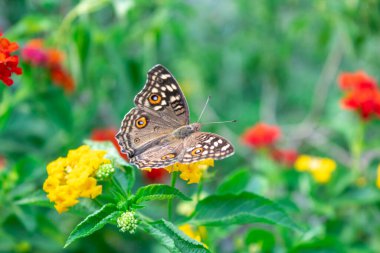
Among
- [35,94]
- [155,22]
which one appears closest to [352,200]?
[155,22]

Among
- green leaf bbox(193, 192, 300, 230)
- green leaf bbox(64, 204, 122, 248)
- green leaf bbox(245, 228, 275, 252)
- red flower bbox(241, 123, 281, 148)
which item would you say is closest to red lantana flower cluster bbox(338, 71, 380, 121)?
red flower bbox(241, 123, 281, 148)

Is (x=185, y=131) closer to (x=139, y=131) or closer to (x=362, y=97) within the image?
(x=139, y=131)

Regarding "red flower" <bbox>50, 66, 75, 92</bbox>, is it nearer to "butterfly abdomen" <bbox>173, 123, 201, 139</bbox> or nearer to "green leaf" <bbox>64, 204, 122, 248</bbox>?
"butterfly abdomen" <bbox>173, 123, 201, 139</bbox>

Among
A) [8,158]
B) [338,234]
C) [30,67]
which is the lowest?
[338,234]

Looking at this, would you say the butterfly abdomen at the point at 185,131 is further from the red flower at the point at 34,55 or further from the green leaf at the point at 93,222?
the red flower at the point at 34,55

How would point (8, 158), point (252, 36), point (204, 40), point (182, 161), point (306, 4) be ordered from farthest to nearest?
point (204, 40) < point (306, 4) < point (252, 36) < point (8, 158) < point (182, 161)

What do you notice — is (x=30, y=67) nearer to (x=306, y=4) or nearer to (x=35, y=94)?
(x=35, y=94)

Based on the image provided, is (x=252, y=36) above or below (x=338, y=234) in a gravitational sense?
above

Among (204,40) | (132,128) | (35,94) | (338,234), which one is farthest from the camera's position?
(204,40)
